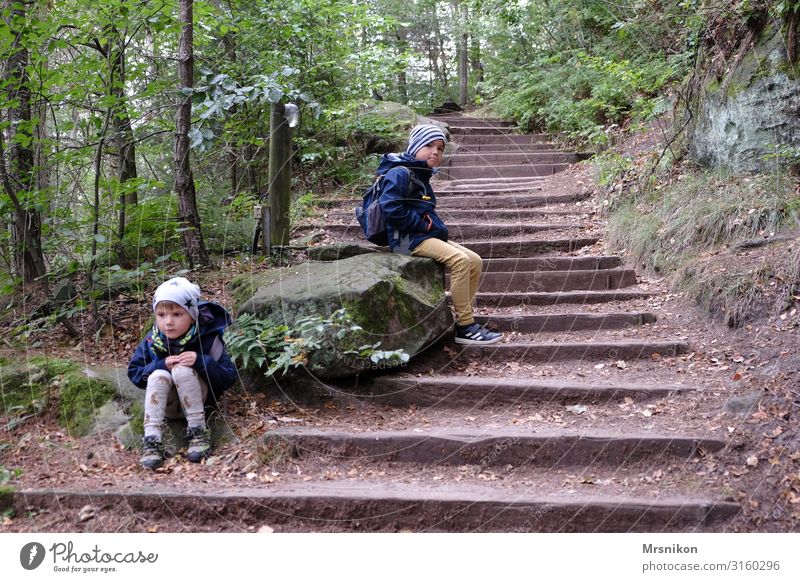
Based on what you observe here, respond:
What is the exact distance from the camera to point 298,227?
7.98 metres

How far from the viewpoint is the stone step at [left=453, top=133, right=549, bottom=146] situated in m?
12.1

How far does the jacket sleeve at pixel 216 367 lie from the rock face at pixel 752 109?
530cm

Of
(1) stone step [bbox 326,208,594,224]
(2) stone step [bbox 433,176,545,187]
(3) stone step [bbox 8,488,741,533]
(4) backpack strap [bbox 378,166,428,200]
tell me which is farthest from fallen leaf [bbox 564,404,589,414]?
(2) stone step [bbox 433,176,545,187]

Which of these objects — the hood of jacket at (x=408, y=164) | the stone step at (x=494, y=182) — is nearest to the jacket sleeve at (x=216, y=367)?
the hood of jacket at (x=408, y=164)

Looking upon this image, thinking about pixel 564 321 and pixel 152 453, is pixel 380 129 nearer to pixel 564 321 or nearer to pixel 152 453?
pixel 564 321

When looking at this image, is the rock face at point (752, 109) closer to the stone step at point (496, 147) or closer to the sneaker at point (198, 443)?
the stone step at point (496, 147)

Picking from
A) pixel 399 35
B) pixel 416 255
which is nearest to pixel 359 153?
pixel 416 255

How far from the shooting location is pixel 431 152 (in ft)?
16.3

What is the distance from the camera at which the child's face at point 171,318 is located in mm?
3885

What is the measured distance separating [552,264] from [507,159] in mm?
5212

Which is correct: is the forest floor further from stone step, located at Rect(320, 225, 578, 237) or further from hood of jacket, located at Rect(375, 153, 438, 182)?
stone step, located at Rect(320, 225, 578, 237)

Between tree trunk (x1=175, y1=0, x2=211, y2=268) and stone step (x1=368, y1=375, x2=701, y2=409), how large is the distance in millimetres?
2489

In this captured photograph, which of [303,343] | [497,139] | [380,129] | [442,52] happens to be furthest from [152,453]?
[442,52]

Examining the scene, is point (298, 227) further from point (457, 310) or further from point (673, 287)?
point (673, 287)
